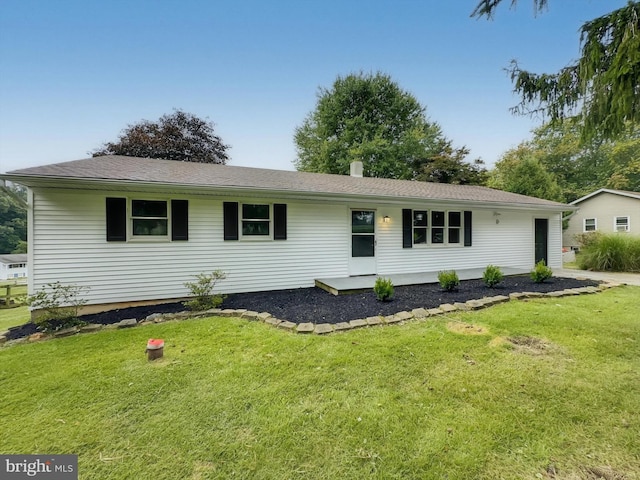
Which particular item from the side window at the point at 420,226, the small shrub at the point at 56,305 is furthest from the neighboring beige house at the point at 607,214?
the small shrub at the point at 56,305

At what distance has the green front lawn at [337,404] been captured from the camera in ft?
5.55

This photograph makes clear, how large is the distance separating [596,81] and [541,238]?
361 inches

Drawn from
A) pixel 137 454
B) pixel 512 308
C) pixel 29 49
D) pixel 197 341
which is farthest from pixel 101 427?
pixel 29 49

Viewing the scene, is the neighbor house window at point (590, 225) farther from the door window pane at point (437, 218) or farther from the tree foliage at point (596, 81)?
the tree foliage at point (596, 81)

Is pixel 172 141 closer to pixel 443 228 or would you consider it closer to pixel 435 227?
pixel 435 227

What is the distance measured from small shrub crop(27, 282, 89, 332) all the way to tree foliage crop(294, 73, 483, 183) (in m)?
16.9

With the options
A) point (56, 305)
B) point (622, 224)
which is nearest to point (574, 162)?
point (622, 224)

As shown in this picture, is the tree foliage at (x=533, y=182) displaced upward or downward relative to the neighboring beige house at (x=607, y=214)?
upward

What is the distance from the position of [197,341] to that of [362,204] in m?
5.35

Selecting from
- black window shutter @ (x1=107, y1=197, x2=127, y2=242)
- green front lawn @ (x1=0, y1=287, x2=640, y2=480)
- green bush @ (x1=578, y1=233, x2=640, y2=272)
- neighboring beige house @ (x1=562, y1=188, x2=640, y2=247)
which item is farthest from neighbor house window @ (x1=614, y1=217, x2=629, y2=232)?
black window shutter @ (x1=107, y1=197, x2=127, y2=242)

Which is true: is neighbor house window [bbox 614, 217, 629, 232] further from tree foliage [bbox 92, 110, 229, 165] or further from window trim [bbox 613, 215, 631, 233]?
tree foliage [bbox 92, 110, 229, 165]

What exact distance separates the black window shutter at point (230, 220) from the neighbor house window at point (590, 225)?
21654mm

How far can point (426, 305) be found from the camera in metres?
5.07

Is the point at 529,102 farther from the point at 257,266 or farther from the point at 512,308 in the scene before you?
the point at 257,266
